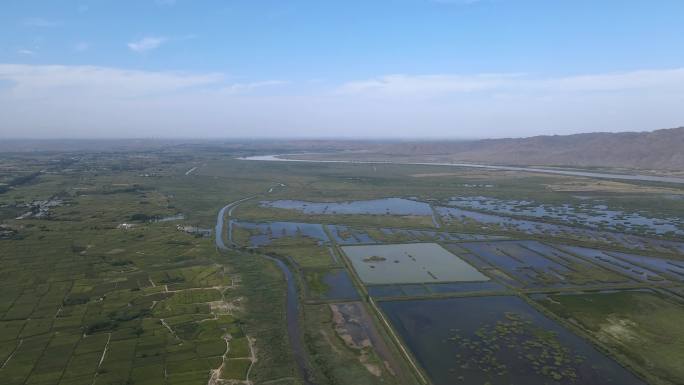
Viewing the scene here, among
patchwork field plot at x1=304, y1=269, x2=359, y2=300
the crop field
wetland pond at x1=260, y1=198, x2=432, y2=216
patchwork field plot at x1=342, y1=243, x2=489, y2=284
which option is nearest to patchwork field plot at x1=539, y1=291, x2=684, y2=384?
the crop field

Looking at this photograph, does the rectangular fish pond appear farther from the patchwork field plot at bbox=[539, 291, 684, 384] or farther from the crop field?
the patchwork field plot at bbox=[539, 291, 684, 384]

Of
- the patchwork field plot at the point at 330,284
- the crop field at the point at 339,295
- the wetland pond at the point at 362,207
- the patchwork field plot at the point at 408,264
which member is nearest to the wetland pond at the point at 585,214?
the crop field at the point at 339,295

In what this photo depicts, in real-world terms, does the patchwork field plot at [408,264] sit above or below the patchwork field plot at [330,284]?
above

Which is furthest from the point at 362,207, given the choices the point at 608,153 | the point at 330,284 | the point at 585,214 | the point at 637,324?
the point at 608,153

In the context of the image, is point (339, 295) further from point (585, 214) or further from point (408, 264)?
point (585, 214)

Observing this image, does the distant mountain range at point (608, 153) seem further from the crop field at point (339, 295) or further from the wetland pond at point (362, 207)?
the wetland pond at point (362, 207)
